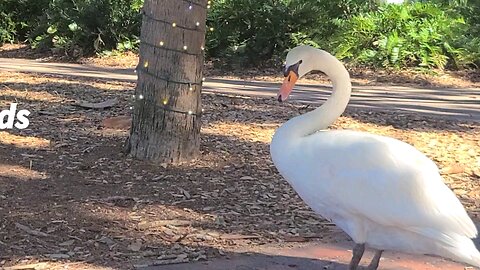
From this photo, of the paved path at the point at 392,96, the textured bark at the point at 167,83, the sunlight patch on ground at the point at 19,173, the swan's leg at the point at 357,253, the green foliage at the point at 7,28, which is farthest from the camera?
the green foliage at the point at 7,28

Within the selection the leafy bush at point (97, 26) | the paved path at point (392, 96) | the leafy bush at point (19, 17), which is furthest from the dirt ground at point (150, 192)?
the leafy bush at point (19, 17)

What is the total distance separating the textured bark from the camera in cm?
591

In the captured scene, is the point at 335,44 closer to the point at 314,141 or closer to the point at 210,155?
the point at 210,155

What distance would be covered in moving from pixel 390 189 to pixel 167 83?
2768 mm

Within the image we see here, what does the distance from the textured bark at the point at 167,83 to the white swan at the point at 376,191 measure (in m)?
2.07

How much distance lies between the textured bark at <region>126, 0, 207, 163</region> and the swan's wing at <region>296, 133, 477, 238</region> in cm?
238

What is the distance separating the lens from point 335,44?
604 inches

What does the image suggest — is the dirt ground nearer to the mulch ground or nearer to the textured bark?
the mulch ground

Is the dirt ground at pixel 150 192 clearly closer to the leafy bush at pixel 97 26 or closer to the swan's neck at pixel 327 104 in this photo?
the swan's neck at pixel 327 104

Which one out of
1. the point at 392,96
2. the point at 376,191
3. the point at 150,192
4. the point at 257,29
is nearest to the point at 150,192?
the point at 150,192

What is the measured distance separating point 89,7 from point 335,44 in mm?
5952

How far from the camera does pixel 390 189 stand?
3586mm

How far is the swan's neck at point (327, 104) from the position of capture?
4035 millimetres

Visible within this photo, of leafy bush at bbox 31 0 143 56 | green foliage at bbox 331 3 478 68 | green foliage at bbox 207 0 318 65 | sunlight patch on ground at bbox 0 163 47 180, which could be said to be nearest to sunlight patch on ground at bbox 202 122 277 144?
sunlight patch on ground at bbox 0 163 47 180
